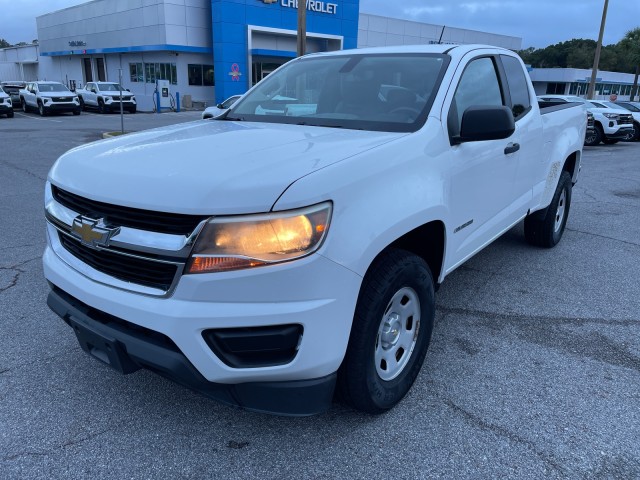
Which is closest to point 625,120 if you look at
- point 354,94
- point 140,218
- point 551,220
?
point 551,220

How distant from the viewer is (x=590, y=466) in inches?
93.9

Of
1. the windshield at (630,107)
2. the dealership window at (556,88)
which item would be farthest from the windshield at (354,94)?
the dealership window at (556,88)

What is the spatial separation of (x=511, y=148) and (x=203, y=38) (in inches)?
1319

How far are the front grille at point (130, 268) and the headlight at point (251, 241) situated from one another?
0.16 m

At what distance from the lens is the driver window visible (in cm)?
315

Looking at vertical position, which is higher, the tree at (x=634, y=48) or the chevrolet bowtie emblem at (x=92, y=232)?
the tree at (x=634, y=48)

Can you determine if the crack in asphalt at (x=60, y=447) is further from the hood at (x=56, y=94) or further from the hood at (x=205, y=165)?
the hood at (x=56, y=94)

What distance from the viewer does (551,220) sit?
17.5 ft

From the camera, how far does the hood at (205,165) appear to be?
2014mm

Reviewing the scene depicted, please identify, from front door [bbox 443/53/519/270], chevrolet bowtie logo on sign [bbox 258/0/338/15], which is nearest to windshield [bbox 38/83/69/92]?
chevrolet bowtie logo on sign [bbox 258/0/338/15]

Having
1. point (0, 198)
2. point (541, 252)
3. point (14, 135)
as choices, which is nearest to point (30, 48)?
point (14, 135)

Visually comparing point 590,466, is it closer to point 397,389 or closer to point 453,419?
point 453,419

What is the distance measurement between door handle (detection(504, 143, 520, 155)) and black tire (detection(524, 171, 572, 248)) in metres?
1.55

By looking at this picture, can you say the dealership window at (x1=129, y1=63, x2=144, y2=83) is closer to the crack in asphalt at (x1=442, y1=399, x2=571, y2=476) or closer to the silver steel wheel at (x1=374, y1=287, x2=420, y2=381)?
the silver steel wheel at (x1=374, y1=287, x2=420, y2=381)
